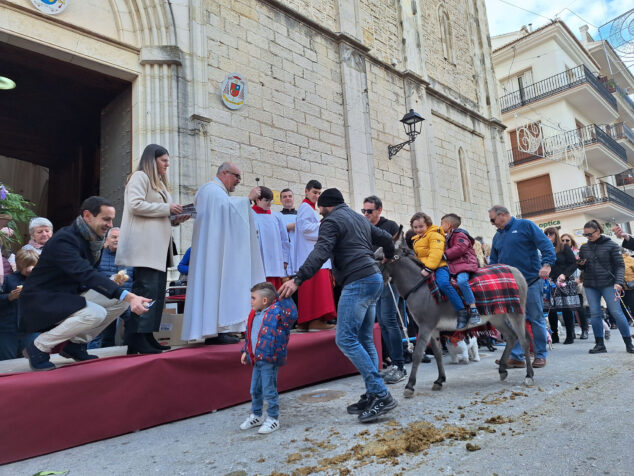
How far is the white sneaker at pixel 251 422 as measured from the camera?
3.47 m

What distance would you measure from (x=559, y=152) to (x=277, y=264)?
23923 mm

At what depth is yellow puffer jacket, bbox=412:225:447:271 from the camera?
4.70 meters

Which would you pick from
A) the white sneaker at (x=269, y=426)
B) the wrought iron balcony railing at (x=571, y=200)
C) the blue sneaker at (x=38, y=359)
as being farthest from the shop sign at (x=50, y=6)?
the wrought iron balcony railing at (x=571, y=200)

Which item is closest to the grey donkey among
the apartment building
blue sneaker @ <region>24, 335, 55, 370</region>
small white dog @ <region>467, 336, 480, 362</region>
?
small white dog @ <region>467, 336, 480, 362</region>

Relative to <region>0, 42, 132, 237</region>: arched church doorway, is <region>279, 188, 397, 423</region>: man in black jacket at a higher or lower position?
lower

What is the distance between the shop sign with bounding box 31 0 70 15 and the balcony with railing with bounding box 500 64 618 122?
84.0ft

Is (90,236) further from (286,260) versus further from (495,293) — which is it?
(495,293)

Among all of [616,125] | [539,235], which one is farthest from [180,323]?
[616,125]

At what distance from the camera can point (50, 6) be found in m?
6.81

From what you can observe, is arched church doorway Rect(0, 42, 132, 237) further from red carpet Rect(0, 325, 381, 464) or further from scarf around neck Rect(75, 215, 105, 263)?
red carpet Rect(0, 325, 381, 464)

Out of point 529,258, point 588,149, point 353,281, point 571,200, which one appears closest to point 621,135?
point 588,149

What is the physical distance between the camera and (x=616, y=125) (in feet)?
103

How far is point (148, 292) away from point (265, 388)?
1.39 m

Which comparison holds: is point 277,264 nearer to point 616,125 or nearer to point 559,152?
point 559,152
